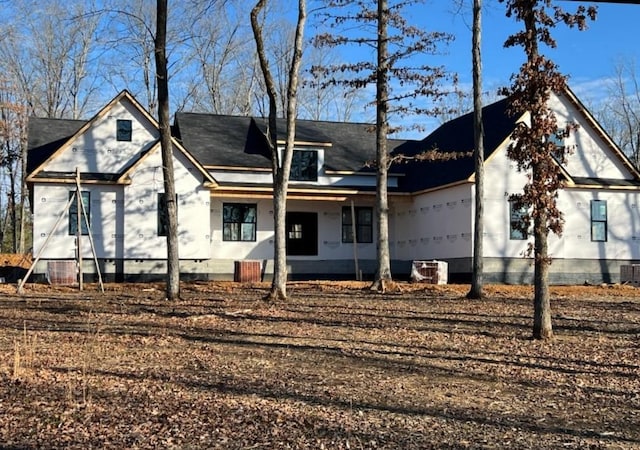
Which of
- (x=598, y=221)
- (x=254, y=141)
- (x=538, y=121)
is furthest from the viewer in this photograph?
(x=254, y=141)

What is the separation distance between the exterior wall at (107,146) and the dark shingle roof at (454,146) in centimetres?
1012

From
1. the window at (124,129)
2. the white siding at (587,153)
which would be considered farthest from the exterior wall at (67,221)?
the white siding at (587,153)

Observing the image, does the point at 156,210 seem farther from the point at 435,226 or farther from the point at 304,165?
the point at 435,226

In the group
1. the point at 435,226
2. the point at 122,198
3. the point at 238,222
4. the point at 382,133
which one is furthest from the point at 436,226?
the point at 122,198

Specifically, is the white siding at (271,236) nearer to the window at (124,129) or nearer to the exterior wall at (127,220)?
the exterior wall at (127,220)

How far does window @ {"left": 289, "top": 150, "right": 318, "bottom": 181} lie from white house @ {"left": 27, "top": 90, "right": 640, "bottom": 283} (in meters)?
0.04

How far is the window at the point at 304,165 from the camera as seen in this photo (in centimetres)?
2728

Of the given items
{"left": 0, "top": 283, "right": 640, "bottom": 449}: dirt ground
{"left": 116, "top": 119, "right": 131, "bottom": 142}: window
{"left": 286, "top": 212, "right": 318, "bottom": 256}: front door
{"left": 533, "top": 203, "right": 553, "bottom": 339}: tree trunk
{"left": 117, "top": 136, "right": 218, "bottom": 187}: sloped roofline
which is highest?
{"left": 116, "top": 119, "right": 131, "bottom": 142}: window

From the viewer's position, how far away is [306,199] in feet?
87.6

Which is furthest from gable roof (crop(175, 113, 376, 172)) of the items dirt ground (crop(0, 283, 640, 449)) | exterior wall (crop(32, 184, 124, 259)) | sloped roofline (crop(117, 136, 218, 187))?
dirt ground (crop(0, 283, 640, 449))

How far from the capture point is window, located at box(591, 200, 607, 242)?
26188 millimetres

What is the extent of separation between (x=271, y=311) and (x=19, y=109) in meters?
32.2

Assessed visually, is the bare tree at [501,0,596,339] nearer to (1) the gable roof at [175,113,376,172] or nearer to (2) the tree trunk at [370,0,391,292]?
(2) the tree trunk at [370,0,391,292]

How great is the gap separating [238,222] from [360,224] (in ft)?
16.3
